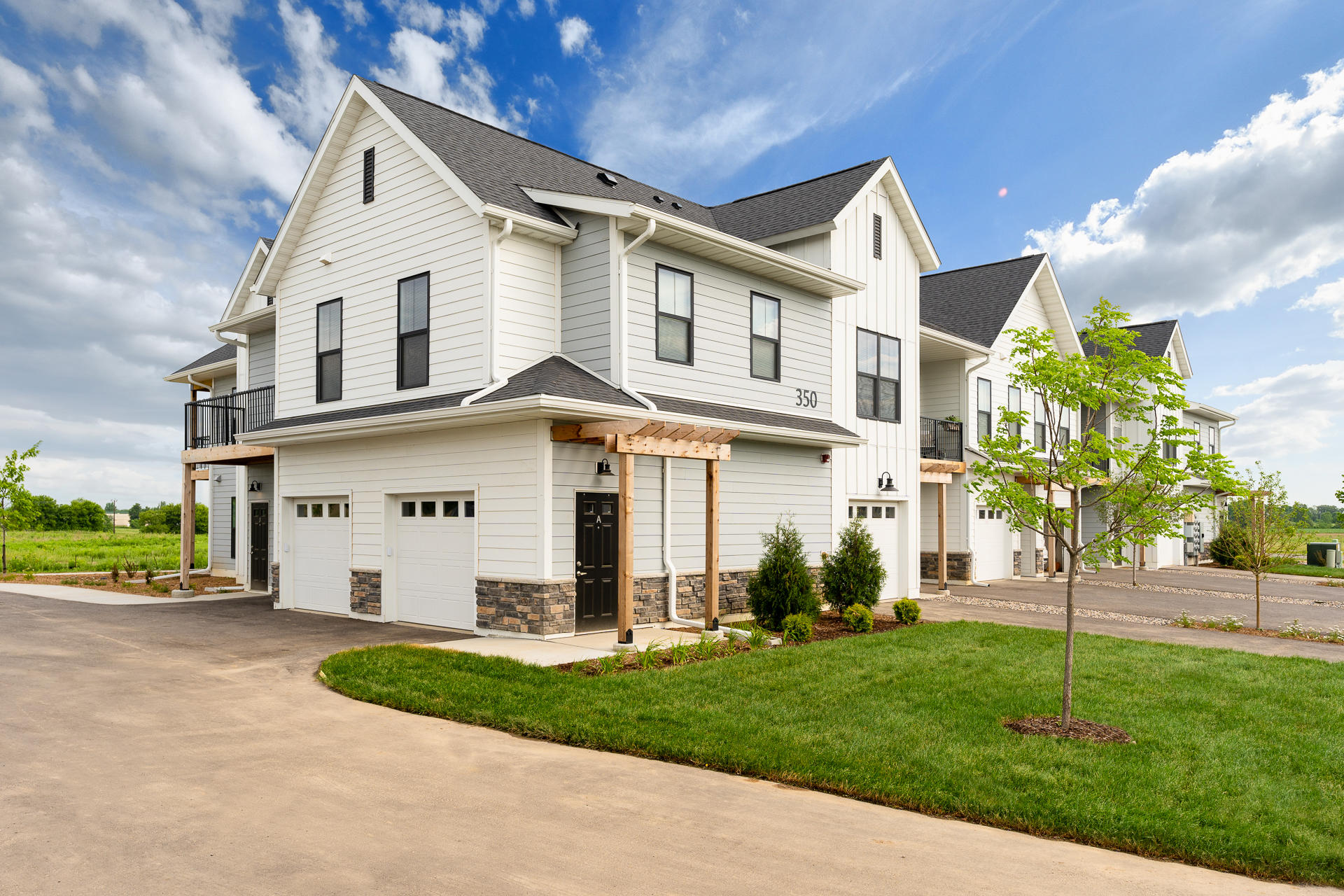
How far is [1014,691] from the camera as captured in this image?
8750 mm

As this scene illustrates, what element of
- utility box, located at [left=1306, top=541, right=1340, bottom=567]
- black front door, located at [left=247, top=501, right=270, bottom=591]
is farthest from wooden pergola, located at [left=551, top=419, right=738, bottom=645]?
utility box, located at [left=1306, top=541, right=1340, bottom=567]

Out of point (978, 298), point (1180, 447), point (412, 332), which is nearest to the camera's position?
point (412, 332)

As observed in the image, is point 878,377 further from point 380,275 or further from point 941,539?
point 380,275

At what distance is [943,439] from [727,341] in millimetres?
10762

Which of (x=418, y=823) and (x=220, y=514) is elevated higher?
(x=220, y=514)

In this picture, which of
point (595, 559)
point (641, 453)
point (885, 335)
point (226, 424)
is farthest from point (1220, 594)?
point (226, 424)

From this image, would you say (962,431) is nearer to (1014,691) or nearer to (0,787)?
(1014,691)

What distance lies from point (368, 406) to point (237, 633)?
4117mm

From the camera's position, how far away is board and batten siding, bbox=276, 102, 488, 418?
12.5 m

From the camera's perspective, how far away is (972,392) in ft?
74.9

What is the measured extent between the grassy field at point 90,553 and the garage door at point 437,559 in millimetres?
15243

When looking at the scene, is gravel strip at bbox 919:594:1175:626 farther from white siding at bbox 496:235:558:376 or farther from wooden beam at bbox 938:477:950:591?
white siding at bbox 496:235:558:376

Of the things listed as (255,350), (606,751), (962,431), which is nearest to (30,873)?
(606,751)

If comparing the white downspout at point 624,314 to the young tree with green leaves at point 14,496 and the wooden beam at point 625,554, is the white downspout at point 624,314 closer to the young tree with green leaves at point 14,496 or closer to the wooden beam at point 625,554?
the wooden beam at point 625,554
